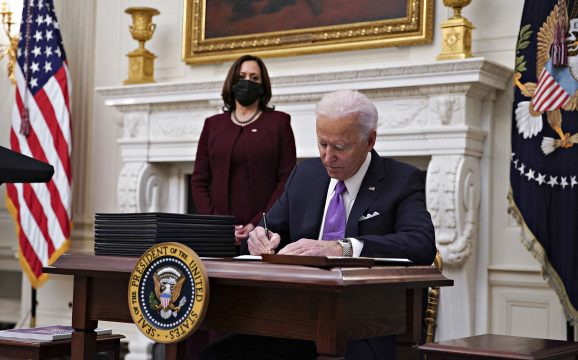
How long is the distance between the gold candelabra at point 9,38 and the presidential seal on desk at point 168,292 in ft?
17.0

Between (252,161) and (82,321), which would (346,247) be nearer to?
(82,321)

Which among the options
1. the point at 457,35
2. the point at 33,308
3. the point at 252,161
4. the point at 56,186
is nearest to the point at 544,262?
the point at 457,35

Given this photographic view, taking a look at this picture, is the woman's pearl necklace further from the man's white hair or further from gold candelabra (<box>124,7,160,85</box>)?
gold candelabra (<box>124,7,160,85</box>)

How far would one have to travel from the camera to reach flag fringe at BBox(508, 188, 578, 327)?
183 inches

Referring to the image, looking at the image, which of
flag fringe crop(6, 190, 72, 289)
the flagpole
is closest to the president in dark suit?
flag fringe crop(6, 190, 72, 289)

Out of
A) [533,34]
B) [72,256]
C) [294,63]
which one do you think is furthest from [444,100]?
[72,256]

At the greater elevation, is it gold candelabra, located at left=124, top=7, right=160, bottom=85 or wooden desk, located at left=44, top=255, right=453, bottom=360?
gold candelabra, located at left=124, top=7, right=160, bottom=85

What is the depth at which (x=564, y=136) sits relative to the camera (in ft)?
16.0

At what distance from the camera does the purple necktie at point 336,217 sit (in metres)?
3.09

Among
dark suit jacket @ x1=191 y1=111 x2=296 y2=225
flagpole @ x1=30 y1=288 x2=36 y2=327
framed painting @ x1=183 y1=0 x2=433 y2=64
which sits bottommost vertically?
flagpole @ x1=30 y1=288 x2=36 y2=327

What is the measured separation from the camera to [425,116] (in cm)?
553

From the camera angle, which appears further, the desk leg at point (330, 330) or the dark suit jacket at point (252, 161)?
the dark suit jacket at point (252, 161)

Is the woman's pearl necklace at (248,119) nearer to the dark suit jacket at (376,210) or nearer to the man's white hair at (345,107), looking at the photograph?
the dark suit jacket at (376,210)

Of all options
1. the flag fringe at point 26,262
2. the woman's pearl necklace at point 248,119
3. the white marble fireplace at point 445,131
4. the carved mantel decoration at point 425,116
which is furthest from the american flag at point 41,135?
the woman's pearl necklace at point 248,119
